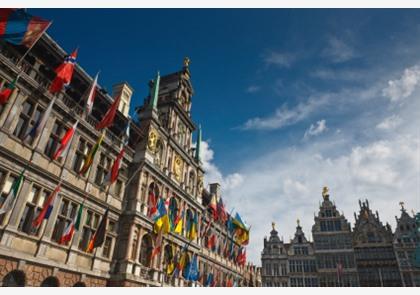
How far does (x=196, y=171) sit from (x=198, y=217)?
501 cm

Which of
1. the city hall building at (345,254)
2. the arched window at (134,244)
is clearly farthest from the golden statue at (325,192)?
the arched window at (134,244)

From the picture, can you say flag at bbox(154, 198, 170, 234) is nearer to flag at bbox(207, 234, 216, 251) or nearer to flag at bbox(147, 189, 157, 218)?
flag at bbox(147, 189, 157, 218)

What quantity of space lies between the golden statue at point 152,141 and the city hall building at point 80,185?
9cm

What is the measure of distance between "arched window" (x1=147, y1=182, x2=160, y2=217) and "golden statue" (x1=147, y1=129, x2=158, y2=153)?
285cm

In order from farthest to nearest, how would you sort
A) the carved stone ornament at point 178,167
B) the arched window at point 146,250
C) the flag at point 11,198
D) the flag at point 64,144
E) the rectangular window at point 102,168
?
the carved stone ornament at point 178,167 < the arched window at point 146,250 < the rectangular window at point 102,168 < the flag at point 64,144 < the flag at point 11,198

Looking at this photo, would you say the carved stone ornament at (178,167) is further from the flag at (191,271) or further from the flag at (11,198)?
the flag at (11,198)

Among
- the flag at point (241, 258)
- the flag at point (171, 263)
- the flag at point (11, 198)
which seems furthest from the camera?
the flag at point (241, 258)

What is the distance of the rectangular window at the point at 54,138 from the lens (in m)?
16.4

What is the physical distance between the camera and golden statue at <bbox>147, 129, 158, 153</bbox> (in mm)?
24047

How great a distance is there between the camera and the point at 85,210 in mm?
17984

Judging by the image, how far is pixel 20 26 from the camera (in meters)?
13.8

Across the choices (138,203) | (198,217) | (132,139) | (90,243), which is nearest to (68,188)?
(90,243)

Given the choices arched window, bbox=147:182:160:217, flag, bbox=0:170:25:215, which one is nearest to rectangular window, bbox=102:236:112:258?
arched window, bbox=147:182:160:217

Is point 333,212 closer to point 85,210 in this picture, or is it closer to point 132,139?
Result: point 132,139
